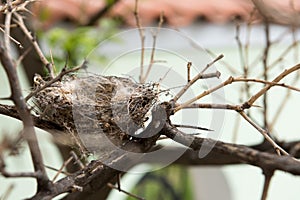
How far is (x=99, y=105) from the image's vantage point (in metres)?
1.49

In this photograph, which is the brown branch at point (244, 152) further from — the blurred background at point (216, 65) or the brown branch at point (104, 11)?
the blurred background at point (216, 65)

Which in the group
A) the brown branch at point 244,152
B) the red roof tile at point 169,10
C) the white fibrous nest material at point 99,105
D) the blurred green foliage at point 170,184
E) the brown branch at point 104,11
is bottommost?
the blurred green foliage at point 170,184

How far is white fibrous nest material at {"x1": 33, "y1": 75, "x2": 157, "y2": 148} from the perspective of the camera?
1.42 meters

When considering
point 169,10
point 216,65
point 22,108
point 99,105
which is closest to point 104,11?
point 216,65

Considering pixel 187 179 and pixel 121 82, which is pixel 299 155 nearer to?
pixel 121 82

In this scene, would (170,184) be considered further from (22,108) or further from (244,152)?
(22,108)

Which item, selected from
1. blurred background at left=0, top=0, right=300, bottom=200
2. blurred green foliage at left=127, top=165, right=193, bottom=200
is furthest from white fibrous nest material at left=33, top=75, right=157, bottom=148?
blurred green foliage at left=127, top=165, right=193, bottom=200

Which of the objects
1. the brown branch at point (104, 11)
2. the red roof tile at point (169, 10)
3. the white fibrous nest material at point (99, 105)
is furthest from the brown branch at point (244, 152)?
the red roof tile at point (169, 10)

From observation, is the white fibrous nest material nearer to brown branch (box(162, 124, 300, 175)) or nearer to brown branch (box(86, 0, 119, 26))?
brown branch (box(162, 124, 300, 175))

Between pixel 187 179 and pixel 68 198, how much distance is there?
10.3ft

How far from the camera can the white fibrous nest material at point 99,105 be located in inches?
55.8

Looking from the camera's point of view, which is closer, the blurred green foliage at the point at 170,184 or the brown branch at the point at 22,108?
the brown branch at the point at 22,108

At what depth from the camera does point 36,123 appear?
1431 mm

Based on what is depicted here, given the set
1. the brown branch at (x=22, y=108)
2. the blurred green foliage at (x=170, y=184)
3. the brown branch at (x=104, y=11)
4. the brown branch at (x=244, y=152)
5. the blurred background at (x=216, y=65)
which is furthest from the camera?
the blurred green foliage at (x=170, y=184)
